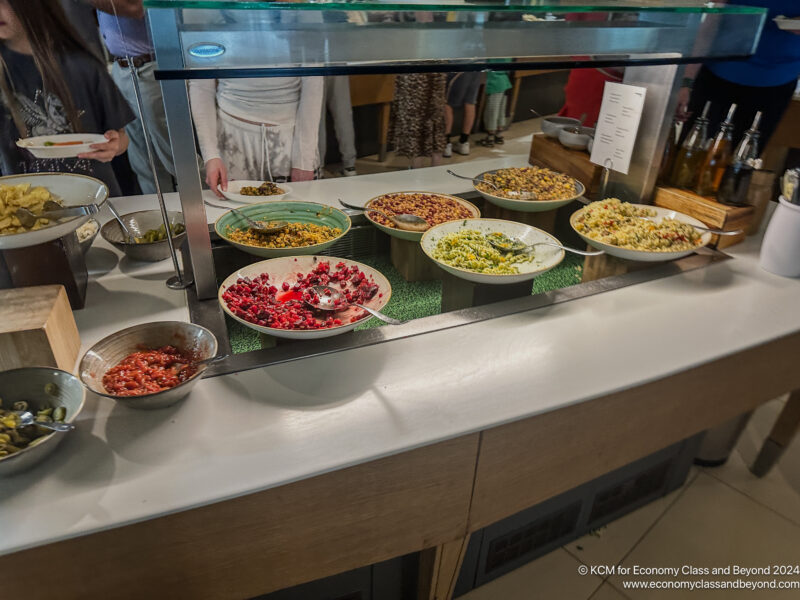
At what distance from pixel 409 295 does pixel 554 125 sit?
37.4 inches

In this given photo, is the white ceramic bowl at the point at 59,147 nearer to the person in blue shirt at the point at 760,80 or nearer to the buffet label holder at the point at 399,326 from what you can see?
the buffet label holder at the point at 399,326

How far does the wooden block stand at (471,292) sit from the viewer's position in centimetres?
116

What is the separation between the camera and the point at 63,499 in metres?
0.71

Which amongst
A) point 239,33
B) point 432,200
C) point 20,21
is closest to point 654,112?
point 432,200

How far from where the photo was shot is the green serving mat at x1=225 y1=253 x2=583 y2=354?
3.38 ft

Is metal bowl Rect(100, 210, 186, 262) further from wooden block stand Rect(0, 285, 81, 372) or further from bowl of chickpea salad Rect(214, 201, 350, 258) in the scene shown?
wooden block stand Rect(0, 285, 81, 372)

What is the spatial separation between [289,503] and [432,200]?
947 mm

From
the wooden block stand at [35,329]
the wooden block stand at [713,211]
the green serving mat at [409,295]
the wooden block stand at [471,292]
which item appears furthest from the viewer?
the wooden block stand at [713,211]

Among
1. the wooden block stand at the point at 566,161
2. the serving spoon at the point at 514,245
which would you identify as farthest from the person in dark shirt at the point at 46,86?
the wooden block stand at the point at 566,161

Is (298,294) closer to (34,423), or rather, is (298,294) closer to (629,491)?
(34,423)

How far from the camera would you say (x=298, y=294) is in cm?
106

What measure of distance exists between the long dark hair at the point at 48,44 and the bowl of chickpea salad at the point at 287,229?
3.19ft

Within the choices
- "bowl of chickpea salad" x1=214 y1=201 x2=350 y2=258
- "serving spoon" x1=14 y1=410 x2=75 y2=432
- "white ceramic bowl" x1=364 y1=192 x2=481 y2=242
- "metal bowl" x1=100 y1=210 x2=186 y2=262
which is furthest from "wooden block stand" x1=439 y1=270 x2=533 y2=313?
"serving spoon" x1=14 y1=410 x2=75 y2=432

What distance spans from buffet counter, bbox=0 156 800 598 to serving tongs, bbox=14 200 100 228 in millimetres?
224
